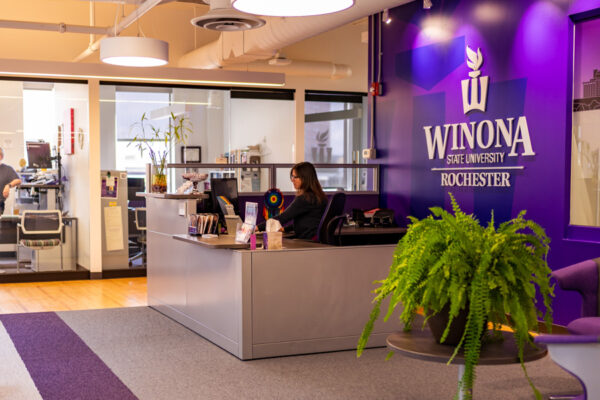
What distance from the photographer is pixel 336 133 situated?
11578 mm

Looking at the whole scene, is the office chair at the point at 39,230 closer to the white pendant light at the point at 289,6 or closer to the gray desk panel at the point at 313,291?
the gray desk panel at the point at 313,291

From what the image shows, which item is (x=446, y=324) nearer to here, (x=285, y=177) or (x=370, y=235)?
(x=370, y=235)

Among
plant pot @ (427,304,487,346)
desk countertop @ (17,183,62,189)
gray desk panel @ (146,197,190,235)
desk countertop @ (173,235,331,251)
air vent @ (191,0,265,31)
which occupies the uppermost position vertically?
air vent @ (191,0,265,31)

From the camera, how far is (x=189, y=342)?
5.85 m

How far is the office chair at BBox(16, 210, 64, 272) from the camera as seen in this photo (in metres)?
9.56

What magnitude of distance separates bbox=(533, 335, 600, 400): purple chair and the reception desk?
2727mm

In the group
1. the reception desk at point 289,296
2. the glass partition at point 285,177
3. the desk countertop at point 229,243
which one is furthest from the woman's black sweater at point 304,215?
the glass partition at point 285,177

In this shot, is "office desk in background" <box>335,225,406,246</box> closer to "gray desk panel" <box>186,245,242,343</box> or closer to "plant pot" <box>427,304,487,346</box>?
"gray desk panel" <box>186,245,242,343</box>

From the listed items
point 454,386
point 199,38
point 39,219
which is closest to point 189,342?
point 454,386

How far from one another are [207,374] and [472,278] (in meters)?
2.60

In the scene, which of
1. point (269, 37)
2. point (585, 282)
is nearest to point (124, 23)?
point (269, 37)

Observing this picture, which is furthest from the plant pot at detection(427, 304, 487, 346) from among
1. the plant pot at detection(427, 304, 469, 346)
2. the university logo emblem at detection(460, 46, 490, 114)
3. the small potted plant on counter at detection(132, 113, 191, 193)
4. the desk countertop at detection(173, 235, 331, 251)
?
the small potted plant on counter at detection(132, 113, 191, 193)

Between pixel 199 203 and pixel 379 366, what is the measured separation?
2.42m

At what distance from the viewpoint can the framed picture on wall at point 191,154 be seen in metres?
10.4
